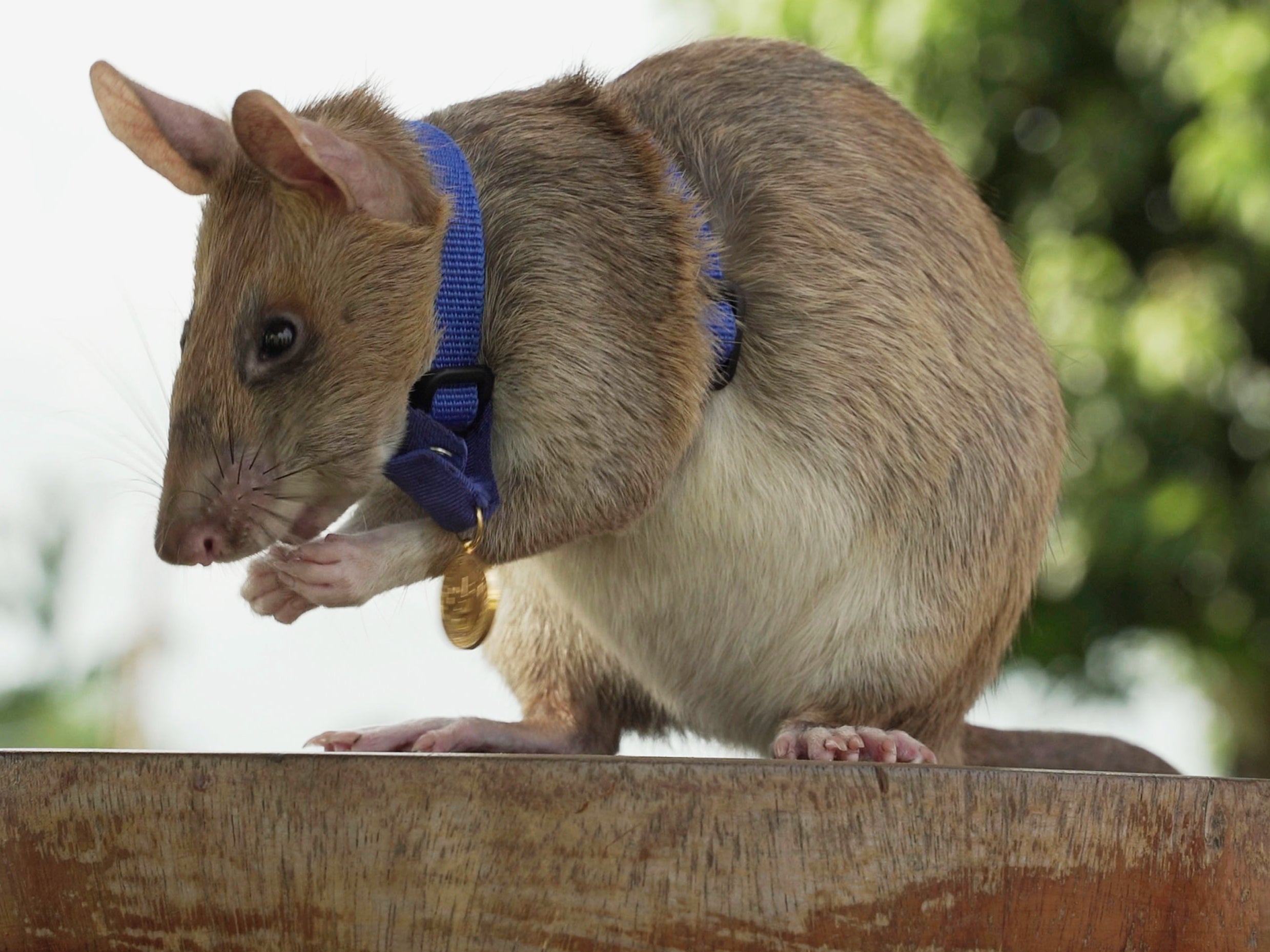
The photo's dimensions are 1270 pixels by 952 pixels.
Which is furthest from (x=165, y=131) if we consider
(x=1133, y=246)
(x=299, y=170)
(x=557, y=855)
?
(x=1133, y=246)

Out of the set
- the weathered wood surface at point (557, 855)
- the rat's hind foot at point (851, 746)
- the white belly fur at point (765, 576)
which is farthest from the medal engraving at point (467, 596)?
the weathered wood surface at point (557, 855)

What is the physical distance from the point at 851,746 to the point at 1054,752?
0.89m

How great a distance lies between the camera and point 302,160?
222cm

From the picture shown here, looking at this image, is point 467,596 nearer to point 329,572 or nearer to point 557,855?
point 329,572

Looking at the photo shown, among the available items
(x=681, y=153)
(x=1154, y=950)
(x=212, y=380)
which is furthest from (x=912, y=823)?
(x=681, y=153)

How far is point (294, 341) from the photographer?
2297mm

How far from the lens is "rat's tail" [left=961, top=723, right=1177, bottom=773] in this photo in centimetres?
303

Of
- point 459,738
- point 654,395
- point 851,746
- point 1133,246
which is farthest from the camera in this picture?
point 1133,246

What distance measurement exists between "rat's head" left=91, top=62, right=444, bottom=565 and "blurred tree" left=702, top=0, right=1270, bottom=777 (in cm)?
373

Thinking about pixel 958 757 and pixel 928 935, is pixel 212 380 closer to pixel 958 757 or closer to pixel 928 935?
pixel 928 935

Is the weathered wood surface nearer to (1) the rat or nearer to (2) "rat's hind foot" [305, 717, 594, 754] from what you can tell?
(1) the rat

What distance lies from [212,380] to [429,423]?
1.06 feet

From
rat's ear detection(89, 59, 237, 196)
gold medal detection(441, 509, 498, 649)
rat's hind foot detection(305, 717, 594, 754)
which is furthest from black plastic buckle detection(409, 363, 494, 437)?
rat's hind foot detection(305, 717, 594, 754)

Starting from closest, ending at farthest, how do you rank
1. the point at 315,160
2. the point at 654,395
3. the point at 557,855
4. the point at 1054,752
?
the point at 557,855, the point at 315,160, the point at 654,395, the point at 1054,752
